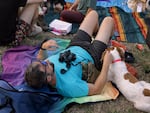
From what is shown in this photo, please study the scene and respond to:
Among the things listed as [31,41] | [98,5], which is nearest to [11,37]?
[31,41]

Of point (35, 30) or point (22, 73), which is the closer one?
point (22, 73)

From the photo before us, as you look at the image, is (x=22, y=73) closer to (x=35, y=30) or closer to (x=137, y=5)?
(x=35, y=30)

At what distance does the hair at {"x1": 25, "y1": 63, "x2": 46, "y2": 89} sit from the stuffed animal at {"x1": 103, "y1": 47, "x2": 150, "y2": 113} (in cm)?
76

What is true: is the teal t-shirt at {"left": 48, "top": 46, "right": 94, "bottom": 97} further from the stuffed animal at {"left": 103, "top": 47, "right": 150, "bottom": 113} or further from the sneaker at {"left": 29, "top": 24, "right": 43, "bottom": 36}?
the sneaker at {"left": 29, "top": 24, "right": 43, "bottom": 36}

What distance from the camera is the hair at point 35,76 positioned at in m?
3.10

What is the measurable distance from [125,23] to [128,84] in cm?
193

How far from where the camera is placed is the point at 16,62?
397 cm

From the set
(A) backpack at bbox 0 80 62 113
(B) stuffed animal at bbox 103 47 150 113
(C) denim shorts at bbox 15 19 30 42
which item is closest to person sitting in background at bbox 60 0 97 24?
(C) denim shorts at bbox 15 19 30 42

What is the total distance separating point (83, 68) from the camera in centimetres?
352

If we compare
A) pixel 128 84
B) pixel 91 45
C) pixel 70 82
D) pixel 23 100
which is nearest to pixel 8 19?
pixel 91 45

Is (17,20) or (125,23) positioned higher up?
(17,20)

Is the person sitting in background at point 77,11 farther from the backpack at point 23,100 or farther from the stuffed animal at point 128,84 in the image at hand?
the backpack at point 23,100

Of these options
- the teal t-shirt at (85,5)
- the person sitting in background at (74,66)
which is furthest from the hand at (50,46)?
the teal t-shirt at (85,5)

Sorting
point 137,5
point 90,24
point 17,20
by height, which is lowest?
point 137,5
